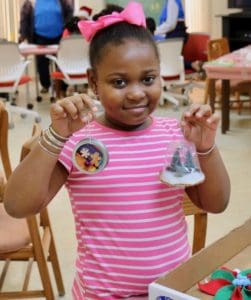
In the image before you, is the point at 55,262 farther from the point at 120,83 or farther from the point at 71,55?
the point at 71,55

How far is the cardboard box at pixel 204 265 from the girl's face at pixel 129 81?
0.32m

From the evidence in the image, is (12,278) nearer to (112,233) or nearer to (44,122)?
(112,233)

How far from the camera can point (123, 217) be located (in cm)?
129

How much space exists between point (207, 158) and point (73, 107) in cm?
32

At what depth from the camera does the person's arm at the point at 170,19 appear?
6871mm

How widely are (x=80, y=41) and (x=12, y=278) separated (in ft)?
12.0

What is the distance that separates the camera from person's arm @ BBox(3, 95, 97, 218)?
1162mm

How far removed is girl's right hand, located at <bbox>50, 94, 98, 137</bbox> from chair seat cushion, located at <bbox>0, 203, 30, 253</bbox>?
1.06m

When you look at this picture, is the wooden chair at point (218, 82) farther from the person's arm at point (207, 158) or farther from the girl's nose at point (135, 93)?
the girl's nose at point (135, 93)

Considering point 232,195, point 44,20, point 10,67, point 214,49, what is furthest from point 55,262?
point 44,20

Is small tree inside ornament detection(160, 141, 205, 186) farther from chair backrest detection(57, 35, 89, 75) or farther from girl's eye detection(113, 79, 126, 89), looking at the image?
chair backrest detection(57, 35, 89, 75)

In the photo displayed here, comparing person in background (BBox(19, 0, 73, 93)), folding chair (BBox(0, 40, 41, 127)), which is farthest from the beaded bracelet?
person in background (BBox(19, 0, 73, 93))

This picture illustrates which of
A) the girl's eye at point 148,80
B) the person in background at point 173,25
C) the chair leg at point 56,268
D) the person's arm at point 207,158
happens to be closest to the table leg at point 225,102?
the person in background at point 173,25

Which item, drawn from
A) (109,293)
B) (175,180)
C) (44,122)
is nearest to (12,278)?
(109,293)
